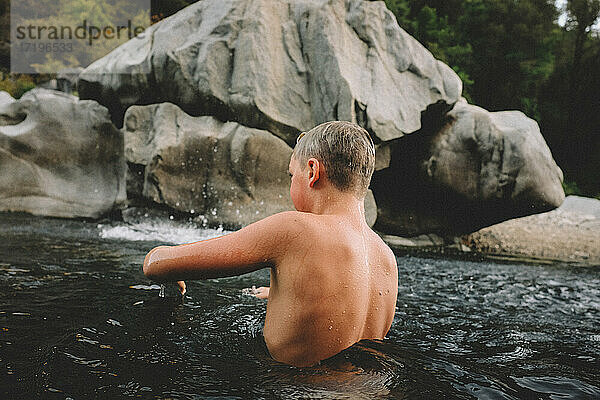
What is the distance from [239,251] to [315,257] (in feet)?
0.87

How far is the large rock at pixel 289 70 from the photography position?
731cm

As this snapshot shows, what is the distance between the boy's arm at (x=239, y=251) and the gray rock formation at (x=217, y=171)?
5.58m

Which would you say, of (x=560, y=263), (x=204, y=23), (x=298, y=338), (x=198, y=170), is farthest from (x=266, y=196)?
(x=298, y=338)

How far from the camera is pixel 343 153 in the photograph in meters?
1.76

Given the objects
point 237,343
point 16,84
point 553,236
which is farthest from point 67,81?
point 237,343

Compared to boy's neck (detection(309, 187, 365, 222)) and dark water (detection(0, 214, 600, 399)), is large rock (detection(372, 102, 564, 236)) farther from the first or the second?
boy's neck (detection(309, 187, 365, 222))

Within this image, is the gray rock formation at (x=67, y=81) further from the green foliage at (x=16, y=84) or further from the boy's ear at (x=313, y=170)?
the boy's ear at (x=313, y=170)

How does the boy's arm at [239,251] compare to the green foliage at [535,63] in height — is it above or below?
below

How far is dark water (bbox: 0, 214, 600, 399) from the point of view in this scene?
164 cm

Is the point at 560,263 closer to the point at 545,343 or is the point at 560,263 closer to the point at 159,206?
the point at 545,343

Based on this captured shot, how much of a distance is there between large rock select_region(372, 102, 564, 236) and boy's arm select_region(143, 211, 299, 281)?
21.9 ft

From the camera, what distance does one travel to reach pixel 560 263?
7.47 metres

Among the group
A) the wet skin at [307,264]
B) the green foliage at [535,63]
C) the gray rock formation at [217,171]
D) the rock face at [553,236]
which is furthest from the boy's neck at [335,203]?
the green foliage at [535,63]

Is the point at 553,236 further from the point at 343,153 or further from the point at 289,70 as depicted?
the point at 343,153
